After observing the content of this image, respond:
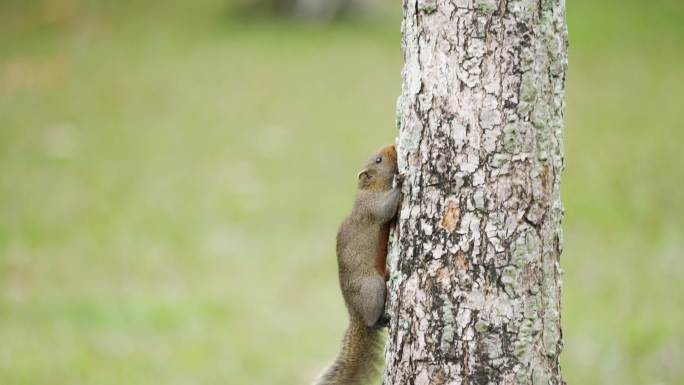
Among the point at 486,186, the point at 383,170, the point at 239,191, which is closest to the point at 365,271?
the point at 383,170

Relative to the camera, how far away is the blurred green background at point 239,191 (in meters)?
5.32

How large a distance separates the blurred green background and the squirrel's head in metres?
2.19

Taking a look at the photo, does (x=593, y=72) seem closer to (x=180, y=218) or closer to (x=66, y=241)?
(x=180, y=218)

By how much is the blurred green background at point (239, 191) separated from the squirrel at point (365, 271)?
6.23 feet

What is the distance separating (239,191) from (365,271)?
5.41 m

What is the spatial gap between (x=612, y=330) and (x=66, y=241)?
409cm

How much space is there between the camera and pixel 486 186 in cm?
239

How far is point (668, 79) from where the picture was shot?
11.1 meters

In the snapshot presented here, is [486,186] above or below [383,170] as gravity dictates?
below

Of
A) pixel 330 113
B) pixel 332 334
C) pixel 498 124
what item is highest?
pixel 330 113

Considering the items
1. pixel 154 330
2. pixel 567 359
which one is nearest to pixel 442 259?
pixel 567 359

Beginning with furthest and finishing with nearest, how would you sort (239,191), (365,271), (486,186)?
(239,191) → (365,271) → (486,186)

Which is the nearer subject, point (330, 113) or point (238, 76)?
point (330, 113)

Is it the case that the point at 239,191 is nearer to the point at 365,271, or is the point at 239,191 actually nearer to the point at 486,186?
the point at 365,271
